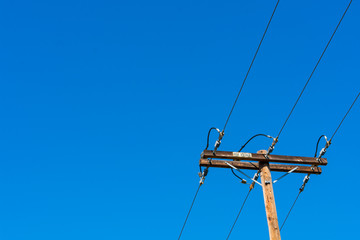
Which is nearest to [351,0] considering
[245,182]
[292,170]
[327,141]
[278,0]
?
[278,0]

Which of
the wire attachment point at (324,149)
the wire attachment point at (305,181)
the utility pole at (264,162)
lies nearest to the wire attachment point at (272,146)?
the utility pole at (264,162)

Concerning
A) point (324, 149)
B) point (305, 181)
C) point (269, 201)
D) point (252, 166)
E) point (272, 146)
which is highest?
point (324, 149)

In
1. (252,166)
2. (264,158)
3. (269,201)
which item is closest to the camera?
(269,201)

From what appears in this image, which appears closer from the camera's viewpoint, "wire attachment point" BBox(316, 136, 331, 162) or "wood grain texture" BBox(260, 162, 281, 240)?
"wood grain texture" BBox(260, 162, 281, 240)

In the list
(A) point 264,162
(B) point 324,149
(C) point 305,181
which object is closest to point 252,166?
(A) point 264,162

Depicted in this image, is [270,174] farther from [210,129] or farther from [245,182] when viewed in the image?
[210,129]

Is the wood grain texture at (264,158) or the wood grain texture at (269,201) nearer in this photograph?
the wood grain texture at (269,201)

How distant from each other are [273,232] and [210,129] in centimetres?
264

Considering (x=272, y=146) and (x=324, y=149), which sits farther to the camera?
(x=324, y=149)

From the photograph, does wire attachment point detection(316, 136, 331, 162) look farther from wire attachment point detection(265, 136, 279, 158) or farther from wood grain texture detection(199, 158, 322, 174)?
wire attachment point detection(265, 136, 279, 158)

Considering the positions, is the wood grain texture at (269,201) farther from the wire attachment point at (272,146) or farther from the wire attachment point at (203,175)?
the wire attachment point at (203,175)

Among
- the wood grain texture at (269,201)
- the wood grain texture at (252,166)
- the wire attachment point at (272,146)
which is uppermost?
the wire attachment point at (272,146)

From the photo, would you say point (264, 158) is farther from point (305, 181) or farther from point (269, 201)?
point (305, 181)

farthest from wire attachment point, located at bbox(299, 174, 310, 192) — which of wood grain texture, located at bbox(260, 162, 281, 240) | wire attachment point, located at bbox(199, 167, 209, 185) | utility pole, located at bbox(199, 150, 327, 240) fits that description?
wire attachment point, located at bbox(199, 167, 209, 185)
